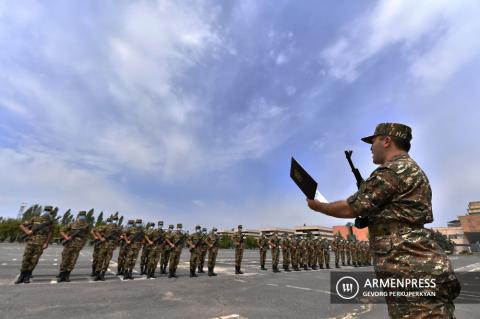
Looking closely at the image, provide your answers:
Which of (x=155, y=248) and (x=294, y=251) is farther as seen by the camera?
(x=294, y=251)

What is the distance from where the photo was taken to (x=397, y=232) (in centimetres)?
212

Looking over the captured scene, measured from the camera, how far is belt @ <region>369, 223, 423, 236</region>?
212 cm

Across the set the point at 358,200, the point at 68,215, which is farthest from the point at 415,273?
the point at 68,215

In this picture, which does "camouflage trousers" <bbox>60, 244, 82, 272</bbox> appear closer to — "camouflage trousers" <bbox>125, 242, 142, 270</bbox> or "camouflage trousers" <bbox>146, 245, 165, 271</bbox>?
"camouflage trousers" <bbox>125, 242, 142, 270</bbox>

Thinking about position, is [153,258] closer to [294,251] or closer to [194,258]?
[194,258]

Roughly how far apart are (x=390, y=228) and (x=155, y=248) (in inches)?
451

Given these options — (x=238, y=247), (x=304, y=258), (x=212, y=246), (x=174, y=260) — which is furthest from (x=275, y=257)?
(x=174, y=260)

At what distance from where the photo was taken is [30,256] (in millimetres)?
8930

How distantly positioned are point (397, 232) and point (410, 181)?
0.41m

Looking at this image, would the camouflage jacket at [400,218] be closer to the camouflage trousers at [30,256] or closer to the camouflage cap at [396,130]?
the camouflage cap at [396,130]

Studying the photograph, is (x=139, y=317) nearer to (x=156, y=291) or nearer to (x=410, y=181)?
(x=156, y=291)

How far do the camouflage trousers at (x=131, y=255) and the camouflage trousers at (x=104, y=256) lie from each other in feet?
2.17

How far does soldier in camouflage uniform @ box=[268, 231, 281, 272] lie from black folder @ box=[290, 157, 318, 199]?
14894mm

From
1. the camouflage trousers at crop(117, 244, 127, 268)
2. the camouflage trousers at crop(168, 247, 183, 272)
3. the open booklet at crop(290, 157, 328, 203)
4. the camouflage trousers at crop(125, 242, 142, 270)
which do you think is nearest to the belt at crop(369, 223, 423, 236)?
the open booklet at crop(290, 157, 328, 203)
